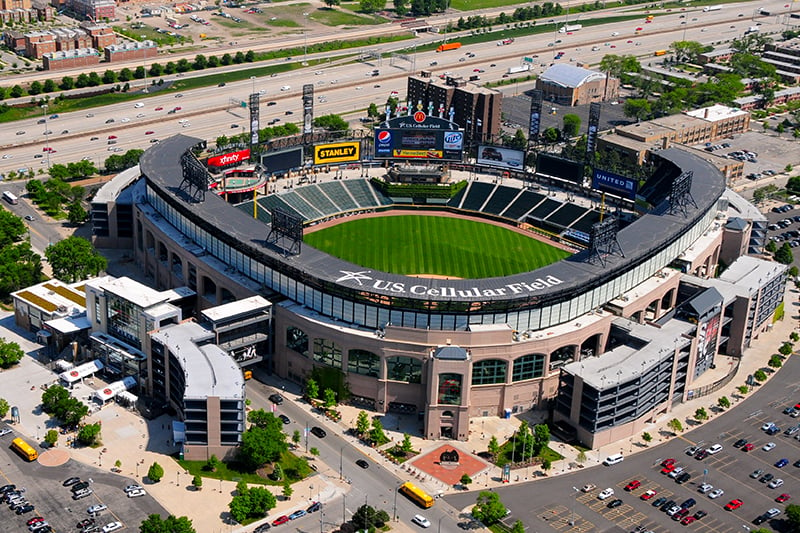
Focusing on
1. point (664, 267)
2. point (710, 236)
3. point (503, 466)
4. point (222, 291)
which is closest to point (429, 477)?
point (503, 466)

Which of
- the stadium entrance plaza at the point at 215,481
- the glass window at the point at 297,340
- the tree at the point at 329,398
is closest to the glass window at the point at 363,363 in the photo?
the tree at the point at 329,398

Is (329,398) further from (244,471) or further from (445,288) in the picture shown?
(445,288)

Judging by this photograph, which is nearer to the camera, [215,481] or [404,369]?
[215,481]

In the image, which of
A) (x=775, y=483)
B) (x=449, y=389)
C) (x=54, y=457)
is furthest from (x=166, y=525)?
(x=775, y=483)

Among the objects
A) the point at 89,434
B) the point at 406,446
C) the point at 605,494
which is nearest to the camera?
the point at 605,494

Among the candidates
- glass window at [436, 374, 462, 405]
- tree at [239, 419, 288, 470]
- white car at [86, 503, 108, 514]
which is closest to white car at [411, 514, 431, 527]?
tree at [239, 419, 288, 470]

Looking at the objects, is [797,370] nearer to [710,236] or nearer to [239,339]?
[710,236]
